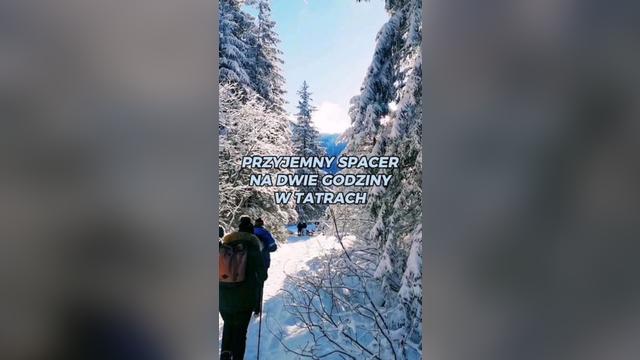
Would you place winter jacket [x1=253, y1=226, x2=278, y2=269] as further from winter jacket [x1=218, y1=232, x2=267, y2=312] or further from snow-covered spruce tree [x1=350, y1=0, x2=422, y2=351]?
snow-covered spruce tree [x1=350, y1=0, x2=422, y2=351]

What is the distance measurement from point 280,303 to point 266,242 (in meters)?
0.37

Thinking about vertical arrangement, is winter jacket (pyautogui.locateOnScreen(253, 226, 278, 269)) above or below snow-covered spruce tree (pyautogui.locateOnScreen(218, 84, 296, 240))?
below

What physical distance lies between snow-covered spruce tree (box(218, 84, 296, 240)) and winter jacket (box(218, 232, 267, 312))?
0.09m

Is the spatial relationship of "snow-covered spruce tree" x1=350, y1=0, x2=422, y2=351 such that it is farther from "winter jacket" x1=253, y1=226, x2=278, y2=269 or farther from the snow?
"winter jacket" x1=253, y1=226, x2=278, y2=269

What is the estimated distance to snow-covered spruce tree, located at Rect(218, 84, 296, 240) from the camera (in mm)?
1759

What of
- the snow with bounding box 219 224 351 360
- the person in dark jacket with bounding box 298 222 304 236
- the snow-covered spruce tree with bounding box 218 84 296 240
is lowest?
the snow with bounding box 219 224 351 360

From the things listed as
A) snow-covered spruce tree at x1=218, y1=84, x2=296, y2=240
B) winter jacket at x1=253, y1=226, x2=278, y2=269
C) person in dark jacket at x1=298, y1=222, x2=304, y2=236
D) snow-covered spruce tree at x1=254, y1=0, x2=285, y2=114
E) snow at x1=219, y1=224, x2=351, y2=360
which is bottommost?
snow at x1=219, y1=224, x2=351, y2=360

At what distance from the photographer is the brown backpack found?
1.77 metres

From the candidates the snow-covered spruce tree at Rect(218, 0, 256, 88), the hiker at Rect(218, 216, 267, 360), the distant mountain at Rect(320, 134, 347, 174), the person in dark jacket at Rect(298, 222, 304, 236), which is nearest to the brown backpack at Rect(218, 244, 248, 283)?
the hiker at Rect(218, 216, 267, 360)

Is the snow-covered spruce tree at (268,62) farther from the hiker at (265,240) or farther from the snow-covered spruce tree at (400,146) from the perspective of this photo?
the hiker at (265,240)

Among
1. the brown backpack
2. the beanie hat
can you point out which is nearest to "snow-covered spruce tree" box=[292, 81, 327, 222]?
the beanie hat

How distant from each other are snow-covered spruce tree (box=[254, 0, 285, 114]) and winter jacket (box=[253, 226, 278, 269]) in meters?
0.71
